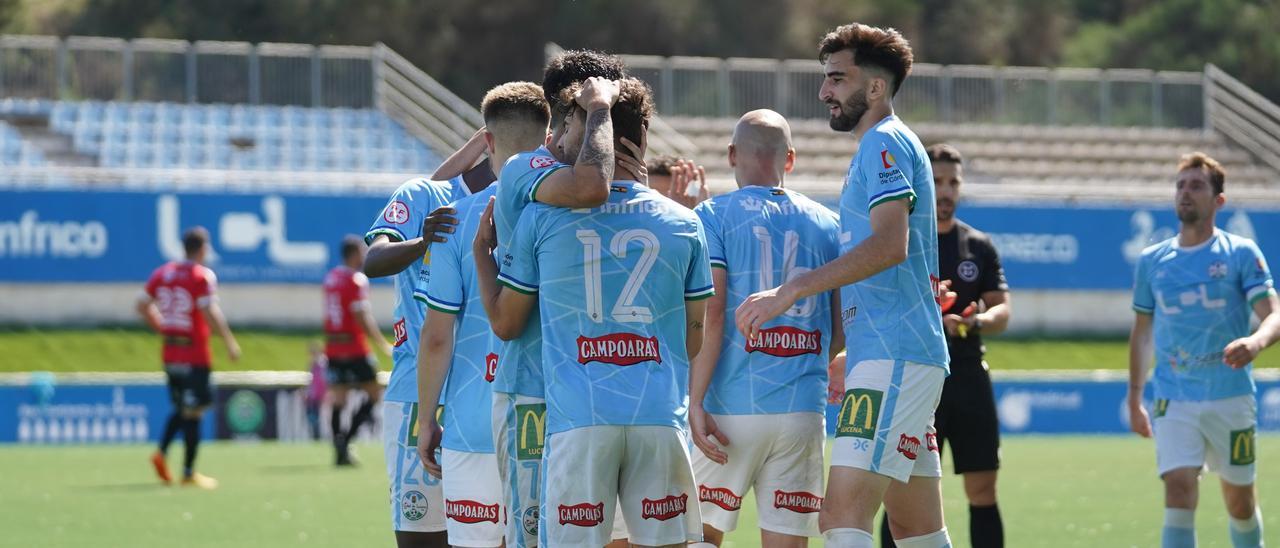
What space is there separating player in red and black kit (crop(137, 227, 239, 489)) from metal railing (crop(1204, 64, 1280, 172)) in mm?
24972

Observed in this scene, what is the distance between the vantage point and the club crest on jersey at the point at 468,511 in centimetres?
597

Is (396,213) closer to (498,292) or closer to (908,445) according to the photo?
(498,292)

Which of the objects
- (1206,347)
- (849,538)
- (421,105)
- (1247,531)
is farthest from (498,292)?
(421,105)

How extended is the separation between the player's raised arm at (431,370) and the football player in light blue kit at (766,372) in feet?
3.29

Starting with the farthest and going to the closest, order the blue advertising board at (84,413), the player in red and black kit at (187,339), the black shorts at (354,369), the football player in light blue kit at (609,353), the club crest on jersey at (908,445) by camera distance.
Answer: the blue advertising board at (84,413), the black shorts at (354,369), the player in red and black kit at (187,339), the club crest on jersey at (908,445), the football player in light blue kit at (609,353)

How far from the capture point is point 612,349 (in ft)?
16.7

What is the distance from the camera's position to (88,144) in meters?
28.0

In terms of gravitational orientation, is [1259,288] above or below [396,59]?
below

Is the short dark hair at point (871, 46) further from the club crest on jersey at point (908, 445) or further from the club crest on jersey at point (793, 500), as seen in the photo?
the club crest on jersey at point (793, 500)

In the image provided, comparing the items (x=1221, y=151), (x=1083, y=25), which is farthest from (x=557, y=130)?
(x=1083, y=25)

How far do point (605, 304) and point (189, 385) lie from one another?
35.0 feet

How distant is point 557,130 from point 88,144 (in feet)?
80.9

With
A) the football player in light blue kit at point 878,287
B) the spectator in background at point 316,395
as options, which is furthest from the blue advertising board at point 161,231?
the football player in light blue kit at point 878,287

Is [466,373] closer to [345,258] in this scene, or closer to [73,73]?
Result: [345,258]
